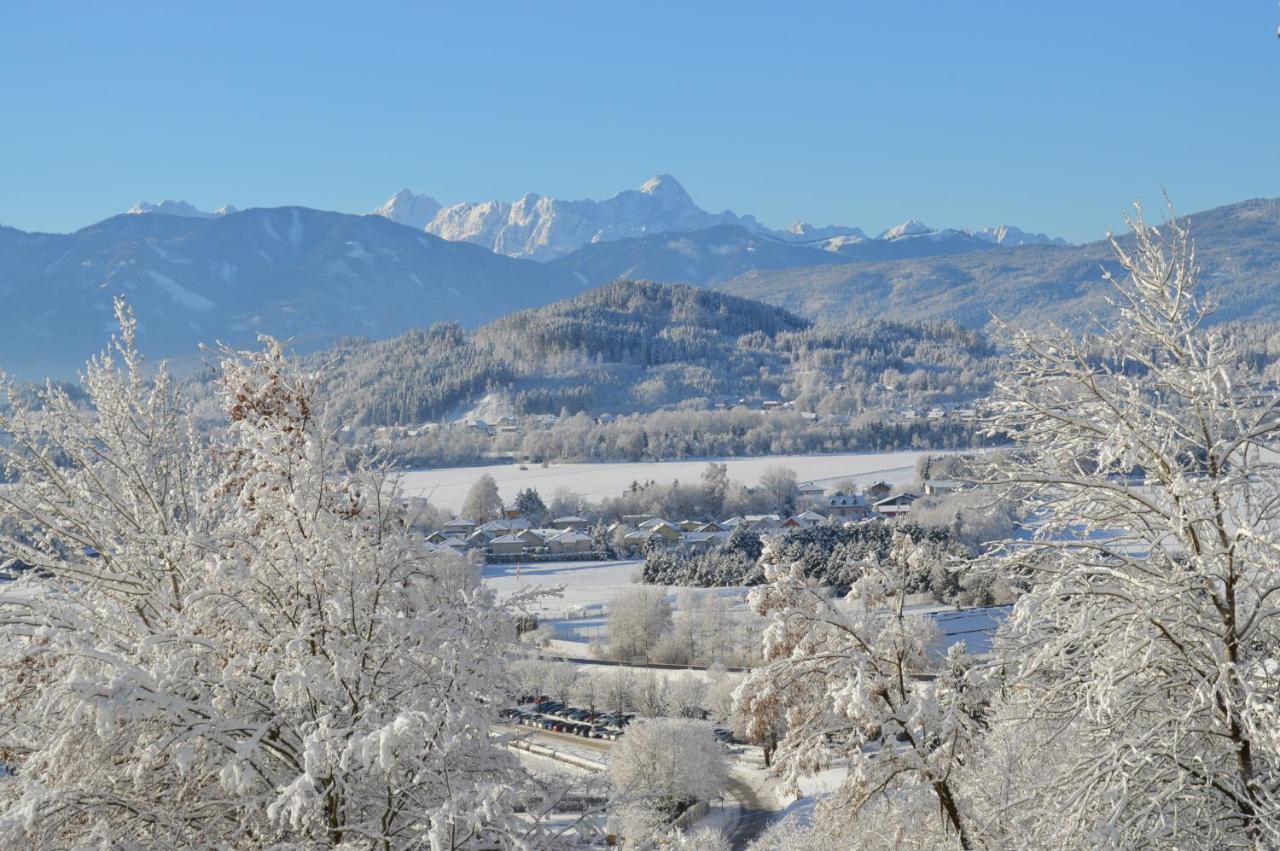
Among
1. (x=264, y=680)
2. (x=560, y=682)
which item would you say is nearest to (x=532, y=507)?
(x=560, y=682)

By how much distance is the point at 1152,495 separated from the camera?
5199mm

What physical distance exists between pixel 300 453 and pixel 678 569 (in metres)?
49.3

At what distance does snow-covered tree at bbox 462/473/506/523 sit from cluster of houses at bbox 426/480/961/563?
1.38 meters

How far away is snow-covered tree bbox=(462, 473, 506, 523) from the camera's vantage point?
2884 inches

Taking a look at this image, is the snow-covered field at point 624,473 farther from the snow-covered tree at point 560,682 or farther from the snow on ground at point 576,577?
the snow-covered tree at point 560,682

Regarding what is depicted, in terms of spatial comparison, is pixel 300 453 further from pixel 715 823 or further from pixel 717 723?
pixel 717 723

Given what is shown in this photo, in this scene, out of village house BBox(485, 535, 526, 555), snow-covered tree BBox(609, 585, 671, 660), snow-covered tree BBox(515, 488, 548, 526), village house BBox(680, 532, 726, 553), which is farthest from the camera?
snow-covered tree BBox(515, 488, 548, 526)

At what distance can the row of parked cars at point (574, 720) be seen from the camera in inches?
1303

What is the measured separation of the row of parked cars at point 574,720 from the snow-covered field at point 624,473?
3928cm

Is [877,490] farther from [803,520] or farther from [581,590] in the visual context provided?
[581,590]

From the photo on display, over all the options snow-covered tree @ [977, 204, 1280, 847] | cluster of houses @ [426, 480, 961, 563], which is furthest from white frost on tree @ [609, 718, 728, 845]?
cluster of houses @ [426, 480, 961, 563]

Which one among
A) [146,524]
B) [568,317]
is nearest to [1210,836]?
[146,524]

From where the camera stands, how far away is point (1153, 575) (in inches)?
195

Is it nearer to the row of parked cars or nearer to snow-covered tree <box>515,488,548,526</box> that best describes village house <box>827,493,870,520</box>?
snow-covered tree <box>515,488,548,526</box>
